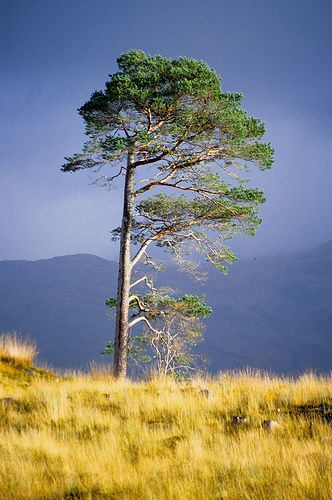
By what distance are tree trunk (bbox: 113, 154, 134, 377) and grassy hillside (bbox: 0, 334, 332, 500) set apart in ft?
14.5

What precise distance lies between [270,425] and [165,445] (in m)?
1.56

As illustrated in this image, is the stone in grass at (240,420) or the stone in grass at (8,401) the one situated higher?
the stone in grass at (240,420)

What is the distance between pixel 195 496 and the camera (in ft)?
13.0

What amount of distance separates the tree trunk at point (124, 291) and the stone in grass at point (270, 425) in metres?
8.52

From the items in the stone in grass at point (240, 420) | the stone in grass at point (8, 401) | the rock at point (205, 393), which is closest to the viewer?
the stone in grass at point (240, 420)

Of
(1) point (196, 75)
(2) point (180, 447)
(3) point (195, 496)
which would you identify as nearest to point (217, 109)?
(1) point (196, 75)

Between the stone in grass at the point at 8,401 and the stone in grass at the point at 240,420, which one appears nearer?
the stone in grass at the point at 240,420

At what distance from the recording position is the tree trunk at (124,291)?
14133 millimetres

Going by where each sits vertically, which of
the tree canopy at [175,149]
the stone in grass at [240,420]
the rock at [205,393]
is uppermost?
the tree canopy at [175,149]

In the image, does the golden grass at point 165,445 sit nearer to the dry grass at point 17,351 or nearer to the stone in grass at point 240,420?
the stone in grass at point 240,420

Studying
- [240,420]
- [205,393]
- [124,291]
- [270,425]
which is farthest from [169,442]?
[124,291]

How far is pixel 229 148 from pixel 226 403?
881 centimetres

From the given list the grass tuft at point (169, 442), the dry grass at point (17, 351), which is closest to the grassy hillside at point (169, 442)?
the grass tuft at point (169, 442)

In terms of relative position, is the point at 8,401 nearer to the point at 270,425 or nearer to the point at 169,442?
the point at 169,442
